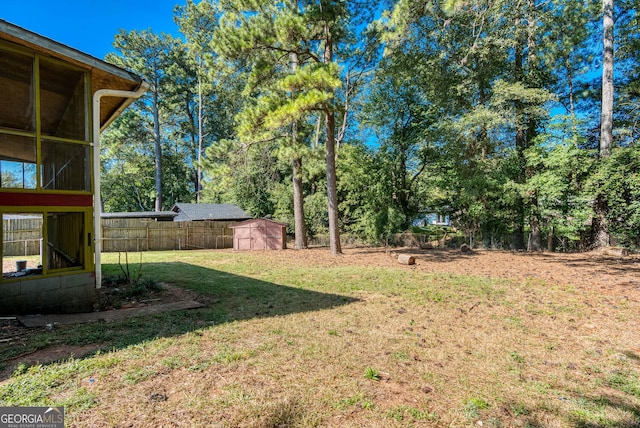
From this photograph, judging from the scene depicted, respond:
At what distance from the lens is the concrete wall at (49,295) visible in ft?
13.6

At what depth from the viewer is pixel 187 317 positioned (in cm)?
448

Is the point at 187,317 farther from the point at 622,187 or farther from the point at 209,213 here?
the point at 209,213

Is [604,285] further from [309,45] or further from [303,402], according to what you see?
[309,45]

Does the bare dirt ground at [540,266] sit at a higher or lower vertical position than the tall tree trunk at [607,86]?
lower

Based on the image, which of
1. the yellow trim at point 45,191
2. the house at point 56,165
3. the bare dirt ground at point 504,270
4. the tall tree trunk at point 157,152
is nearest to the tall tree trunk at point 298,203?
the bare dirt ground at point 504,270

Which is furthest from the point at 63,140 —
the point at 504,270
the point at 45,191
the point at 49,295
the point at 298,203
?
the point at 298,203

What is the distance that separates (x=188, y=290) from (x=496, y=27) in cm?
1510

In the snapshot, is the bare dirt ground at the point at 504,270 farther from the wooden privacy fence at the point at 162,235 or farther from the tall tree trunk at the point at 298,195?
the wooden privacy fence at the point at 162,235

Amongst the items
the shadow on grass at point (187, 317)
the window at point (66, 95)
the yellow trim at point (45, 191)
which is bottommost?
the shadow on grass at point (187, 317)

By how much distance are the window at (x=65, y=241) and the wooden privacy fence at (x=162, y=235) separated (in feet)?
41.7

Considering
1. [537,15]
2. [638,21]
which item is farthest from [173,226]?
[638,21]

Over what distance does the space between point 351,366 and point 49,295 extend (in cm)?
445

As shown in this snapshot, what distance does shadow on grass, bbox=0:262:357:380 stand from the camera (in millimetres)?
3264

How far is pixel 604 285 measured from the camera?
22.1ft
